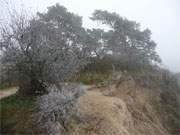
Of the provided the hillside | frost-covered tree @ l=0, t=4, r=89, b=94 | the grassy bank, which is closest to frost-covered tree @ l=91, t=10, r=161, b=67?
the hillside

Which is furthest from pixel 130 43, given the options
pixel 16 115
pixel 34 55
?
pixel 16 115

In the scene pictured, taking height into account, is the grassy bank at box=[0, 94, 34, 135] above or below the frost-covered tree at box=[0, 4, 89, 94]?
below

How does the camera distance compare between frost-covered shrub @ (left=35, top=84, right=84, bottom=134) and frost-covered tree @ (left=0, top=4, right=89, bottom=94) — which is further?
frost-covered tree @ (left=0, top=4, right=89, bottom=94)

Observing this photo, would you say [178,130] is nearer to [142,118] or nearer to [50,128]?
[142,118]

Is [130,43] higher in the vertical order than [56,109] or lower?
higher

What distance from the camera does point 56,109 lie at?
11898mm

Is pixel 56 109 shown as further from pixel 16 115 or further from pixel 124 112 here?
pixel 124 112

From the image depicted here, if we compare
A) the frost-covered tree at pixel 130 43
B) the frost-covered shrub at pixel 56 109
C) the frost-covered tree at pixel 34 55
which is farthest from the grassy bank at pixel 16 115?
the frost-covered tree at pixel 130 43

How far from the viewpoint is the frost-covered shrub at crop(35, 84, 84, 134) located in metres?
11.8

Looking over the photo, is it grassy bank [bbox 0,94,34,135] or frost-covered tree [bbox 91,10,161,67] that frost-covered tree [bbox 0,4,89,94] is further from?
frost-covered tree [bbox 91,10,161,67]

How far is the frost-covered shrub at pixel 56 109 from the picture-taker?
38.7 ft

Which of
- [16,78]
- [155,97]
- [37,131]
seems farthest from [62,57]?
[155,97]

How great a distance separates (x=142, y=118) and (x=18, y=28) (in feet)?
21.7

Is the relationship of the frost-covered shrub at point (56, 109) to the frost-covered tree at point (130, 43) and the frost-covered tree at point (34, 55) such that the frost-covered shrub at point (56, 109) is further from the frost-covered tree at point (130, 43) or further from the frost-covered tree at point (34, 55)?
the frost-covered tree at point (130, 43)
